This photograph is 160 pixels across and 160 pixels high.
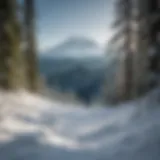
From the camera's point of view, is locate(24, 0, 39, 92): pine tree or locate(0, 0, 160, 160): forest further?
locate(24, 0, 39, 92): pine tree

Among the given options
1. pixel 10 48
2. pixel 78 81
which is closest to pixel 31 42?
pixel 10 48

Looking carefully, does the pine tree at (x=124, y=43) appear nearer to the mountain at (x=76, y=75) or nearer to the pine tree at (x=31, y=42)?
the mountain at (x=76, y=75)

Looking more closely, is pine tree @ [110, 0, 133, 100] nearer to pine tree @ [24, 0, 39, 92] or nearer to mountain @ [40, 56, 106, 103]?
mountain @ [40, 56, 106, 103]

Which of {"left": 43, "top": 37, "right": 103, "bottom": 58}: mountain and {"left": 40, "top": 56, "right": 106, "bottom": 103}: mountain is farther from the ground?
{"left": 43, "top": 37, "right": 103, "bottom": 58}: mountain

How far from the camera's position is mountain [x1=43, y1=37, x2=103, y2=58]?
125cm

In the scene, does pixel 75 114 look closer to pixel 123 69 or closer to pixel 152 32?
pixel 123 69

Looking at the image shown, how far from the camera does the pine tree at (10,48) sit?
1306 millimetres

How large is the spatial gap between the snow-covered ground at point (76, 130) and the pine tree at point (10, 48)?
58mm

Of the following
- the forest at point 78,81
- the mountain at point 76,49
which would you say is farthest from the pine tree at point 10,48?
the mountain at point 76,49

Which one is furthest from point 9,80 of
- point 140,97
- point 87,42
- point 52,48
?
point 140,97

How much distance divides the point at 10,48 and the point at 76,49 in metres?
0.23

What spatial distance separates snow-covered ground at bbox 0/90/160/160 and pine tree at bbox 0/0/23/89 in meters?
0.06

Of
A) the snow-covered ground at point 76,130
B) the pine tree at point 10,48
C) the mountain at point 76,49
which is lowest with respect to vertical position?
the snow-covered ground at point 76,130

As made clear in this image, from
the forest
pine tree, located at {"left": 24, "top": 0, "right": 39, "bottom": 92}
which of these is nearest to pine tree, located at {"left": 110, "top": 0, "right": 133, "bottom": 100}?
the forest
